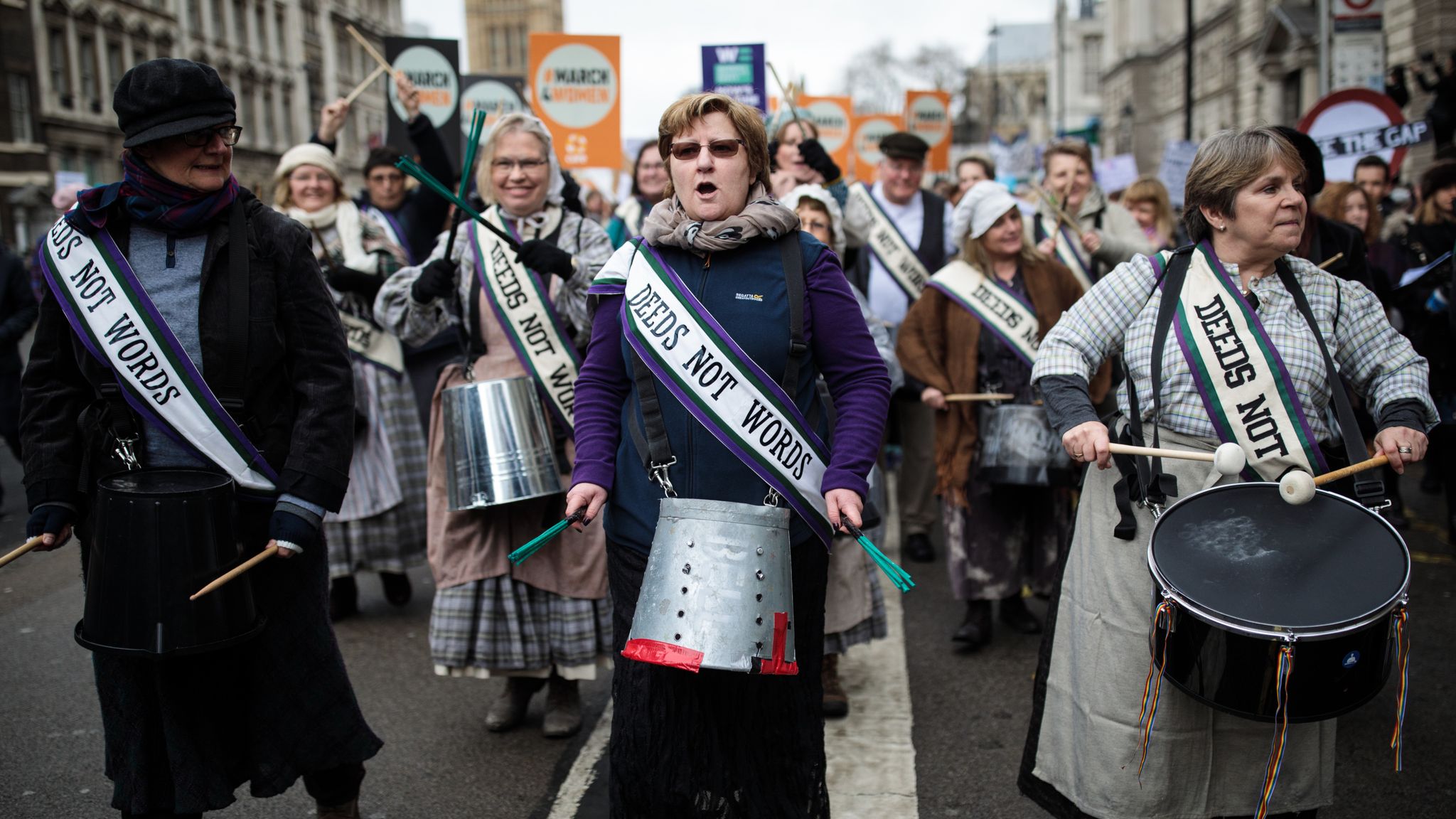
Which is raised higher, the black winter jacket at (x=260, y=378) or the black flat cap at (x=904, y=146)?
the black flat cap at (x=904, y=146)

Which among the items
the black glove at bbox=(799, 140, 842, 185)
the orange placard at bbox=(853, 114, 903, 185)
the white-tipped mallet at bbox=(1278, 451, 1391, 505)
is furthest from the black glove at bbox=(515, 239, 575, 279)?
the orange placard at bbox=(853, 114, 903, 185)

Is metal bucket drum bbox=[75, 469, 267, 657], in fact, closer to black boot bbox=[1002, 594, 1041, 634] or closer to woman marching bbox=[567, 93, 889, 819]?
woman marching bbox=[567, 93, 889, 819]

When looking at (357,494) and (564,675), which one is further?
(357,494)

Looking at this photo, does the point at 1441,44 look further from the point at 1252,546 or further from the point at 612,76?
the point at 1252,546

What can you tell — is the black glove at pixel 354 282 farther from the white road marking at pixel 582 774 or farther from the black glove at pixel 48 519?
the black glove at pixel 48 519

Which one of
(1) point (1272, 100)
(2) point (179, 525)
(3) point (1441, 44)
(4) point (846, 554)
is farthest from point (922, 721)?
(1) point (1272, 100)

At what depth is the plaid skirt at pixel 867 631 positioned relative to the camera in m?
4.42

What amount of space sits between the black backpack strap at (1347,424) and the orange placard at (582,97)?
20.7ft

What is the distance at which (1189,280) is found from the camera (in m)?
2.91

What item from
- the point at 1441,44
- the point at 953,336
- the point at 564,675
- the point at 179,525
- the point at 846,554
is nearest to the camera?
the point at 179,525

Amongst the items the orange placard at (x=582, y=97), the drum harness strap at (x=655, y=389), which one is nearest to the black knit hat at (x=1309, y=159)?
the drum harness strap at (x=655, y=389)

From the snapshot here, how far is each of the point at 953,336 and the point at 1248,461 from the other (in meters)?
2.52

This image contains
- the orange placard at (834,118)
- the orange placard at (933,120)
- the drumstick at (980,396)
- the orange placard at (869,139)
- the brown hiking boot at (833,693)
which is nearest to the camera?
the brown hiking boot at (833,693)

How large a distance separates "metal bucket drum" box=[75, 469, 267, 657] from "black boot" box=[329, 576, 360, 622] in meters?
3.09
